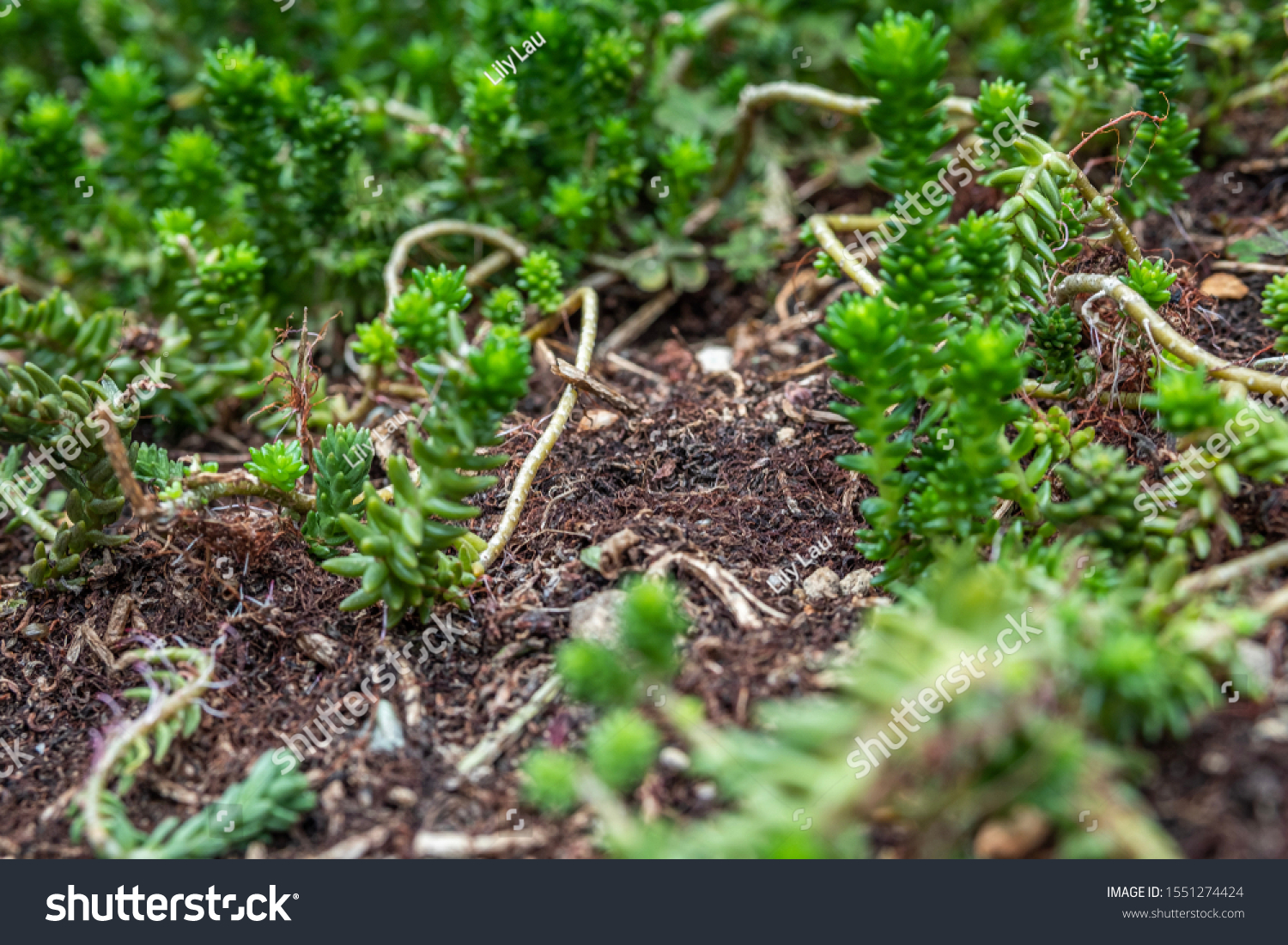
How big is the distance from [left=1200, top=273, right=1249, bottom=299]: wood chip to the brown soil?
0.04 metres

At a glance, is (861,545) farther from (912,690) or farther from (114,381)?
(114,381)

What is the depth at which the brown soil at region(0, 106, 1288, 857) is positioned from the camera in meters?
2.02

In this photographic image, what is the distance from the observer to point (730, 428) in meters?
2.97

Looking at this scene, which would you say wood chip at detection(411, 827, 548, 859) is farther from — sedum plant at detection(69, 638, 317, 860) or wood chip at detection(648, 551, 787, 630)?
wood chip at detection(648, 551, 787, 630)

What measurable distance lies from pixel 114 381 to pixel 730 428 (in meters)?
1.71

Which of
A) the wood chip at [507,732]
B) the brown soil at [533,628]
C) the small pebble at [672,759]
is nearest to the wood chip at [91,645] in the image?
the brown soil at [533,628]

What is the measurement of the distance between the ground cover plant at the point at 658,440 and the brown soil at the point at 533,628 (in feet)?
0.04

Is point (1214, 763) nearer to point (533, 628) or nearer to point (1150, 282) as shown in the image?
point (1150, 282)

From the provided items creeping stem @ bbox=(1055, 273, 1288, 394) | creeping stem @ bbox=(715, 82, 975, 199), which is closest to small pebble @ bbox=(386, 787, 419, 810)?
creeping stem @ bbox=(1055, 273, 1288, 394)

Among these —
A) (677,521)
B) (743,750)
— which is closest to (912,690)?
(743,750)

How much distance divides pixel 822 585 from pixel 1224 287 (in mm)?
1533

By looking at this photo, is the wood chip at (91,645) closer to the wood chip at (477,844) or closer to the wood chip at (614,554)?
the wood chip at (477,844)

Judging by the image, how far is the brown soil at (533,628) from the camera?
2021 mm

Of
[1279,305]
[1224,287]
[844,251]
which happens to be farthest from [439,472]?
[1224,287]
